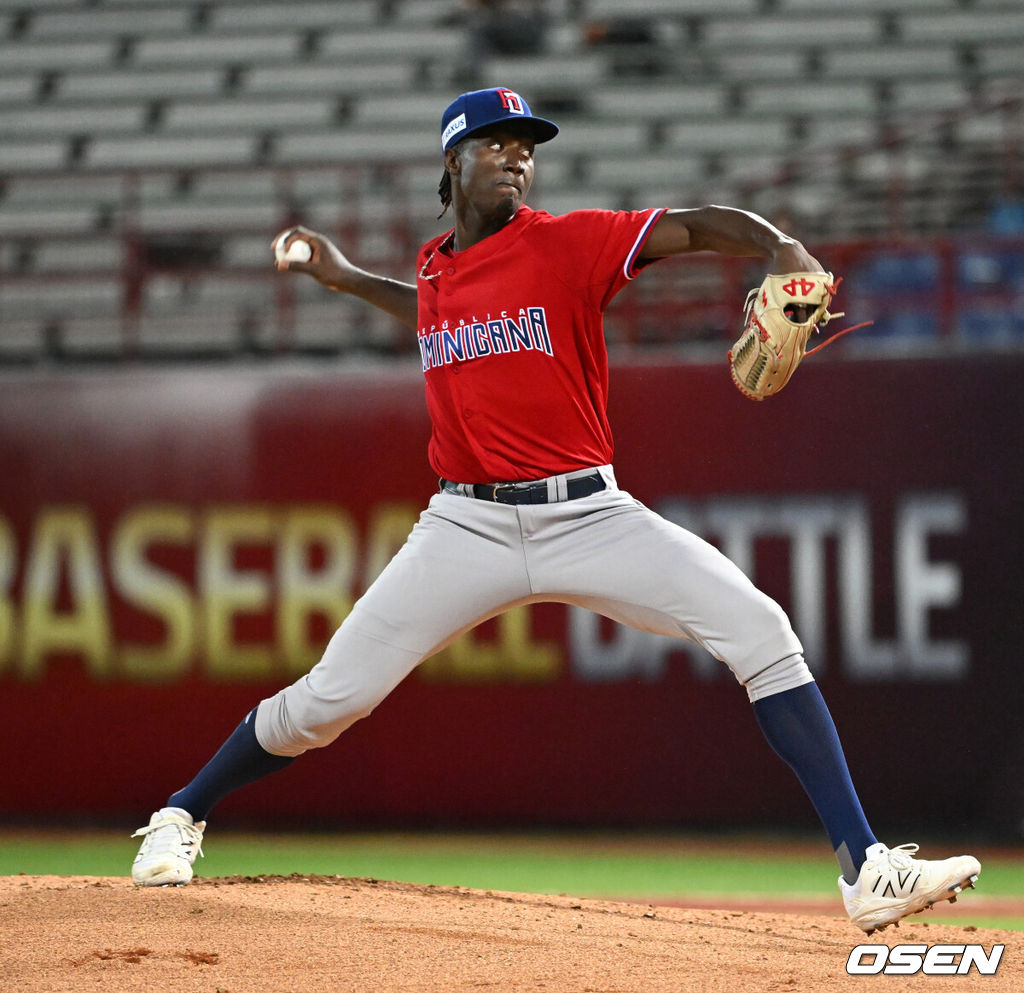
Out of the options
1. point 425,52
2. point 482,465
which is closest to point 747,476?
point 482,465

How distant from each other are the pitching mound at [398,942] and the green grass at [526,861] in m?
1.74

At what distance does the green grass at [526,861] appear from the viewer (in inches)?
245

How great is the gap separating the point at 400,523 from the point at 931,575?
107 inches

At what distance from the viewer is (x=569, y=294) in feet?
12.5

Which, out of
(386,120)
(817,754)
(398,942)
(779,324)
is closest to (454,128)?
(779,324)

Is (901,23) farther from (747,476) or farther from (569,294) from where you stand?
(569,294)

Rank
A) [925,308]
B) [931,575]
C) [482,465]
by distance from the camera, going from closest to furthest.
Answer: [482,465] → [931,575] → [925,308]

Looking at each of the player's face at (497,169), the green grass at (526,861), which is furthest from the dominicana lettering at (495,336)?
the green grass at (526,861)

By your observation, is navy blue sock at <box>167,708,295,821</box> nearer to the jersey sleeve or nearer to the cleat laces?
the cleat laces

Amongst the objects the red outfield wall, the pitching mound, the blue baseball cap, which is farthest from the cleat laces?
the red outfield wall

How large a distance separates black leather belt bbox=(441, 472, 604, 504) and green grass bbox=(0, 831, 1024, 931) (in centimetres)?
253

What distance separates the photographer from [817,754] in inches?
145

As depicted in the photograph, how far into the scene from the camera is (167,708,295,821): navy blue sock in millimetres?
4172

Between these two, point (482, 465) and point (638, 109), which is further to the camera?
point (638, 109)
